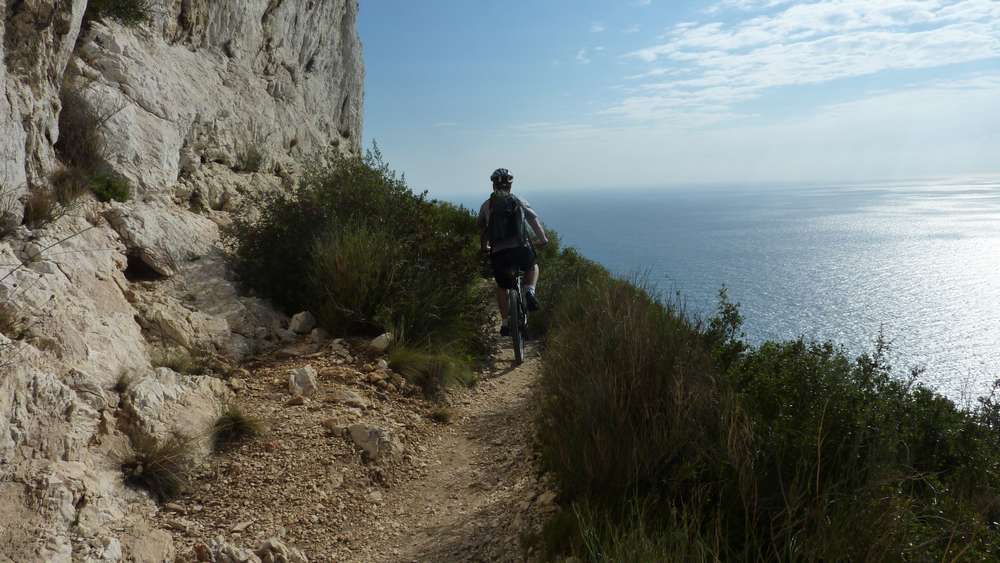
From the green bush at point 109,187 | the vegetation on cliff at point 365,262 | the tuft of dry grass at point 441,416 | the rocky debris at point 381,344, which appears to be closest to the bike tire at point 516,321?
the vegetation on cliff at point 365,262

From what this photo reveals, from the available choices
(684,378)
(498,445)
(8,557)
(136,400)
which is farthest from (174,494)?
(684,378)

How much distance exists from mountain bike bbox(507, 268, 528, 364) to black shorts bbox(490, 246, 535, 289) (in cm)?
8

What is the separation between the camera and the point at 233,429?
4.16 m

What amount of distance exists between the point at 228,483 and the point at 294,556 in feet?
2.87

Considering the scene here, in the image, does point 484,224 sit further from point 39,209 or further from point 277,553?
point 277,553

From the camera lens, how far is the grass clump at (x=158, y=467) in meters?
3.47

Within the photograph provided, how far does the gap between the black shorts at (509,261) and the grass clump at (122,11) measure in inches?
236

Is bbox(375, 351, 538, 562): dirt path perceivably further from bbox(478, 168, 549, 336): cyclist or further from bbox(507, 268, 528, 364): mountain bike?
bbox(478, 168, 549, 336): cyclist

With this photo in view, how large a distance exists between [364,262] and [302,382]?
65.6 inches

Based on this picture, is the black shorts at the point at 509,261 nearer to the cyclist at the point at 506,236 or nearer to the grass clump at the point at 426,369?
the cyclist at the point at 506,236

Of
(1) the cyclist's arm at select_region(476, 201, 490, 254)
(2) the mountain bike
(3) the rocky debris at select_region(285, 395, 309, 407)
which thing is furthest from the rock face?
(2) the mountain bike

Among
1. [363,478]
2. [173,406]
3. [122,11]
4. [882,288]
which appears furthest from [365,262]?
[882,288]

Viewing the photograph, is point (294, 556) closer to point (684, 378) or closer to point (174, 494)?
point (174, 494)

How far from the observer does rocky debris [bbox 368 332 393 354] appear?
5.82 meters
